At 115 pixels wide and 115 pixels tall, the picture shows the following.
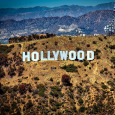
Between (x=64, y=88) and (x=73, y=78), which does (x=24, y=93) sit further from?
(x=73, y=78)

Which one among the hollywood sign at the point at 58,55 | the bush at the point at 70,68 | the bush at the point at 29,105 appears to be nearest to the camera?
the bush at the point at 29,105

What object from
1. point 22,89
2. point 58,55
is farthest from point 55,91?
point 58,55

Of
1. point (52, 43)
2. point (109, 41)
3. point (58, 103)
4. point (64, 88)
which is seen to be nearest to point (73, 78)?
point (64, 88)

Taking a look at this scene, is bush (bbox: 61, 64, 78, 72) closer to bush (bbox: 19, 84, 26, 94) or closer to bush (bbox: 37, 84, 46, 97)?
bush (bbox: 37, 84, 46, 97)

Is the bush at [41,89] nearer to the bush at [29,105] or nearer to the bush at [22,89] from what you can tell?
the bush at [22,89]

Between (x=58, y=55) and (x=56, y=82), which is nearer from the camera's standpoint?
(x=56, y=82)

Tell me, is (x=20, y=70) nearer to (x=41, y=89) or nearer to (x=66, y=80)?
(x=41, y=89)

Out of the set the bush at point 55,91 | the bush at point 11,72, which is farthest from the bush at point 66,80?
the bush at point 11,72

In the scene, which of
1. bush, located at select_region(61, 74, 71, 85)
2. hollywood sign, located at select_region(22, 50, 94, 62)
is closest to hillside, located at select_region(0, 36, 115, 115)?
bush, located at select_region(61, 74, 71, 85)
